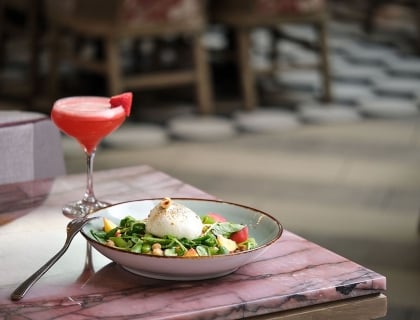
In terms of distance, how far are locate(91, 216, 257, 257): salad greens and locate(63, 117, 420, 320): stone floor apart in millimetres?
1108

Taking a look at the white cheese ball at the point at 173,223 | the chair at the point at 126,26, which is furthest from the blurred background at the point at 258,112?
the white cheese ball at the point at 173,223

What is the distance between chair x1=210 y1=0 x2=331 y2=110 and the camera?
459 centimetres

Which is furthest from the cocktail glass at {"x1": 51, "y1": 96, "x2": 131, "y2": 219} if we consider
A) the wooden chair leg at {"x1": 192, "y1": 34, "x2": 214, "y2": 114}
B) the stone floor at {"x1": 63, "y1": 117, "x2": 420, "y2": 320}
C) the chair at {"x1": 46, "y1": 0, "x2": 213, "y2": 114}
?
the wooden chair leg at {"x1": 192, "y1": 34, "x2": 214, "y2": 114}

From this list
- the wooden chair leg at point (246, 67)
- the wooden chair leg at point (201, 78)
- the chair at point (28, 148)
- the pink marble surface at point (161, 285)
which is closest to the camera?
the pink marble surface at point (161, 285)

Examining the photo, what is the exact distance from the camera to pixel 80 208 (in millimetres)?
1574

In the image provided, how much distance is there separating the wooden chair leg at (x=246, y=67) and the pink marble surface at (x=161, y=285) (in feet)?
10.5

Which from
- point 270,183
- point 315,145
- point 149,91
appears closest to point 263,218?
point 270,183

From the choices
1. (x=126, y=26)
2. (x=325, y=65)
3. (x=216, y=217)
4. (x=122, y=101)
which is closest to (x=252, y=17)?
(x=325, y=65)

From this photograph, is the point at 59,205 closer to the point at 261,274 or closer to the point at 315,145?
the point at 261,274

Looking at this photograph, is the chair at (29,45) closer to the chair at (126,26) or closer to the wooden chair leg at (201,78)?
the chair at (126,26)

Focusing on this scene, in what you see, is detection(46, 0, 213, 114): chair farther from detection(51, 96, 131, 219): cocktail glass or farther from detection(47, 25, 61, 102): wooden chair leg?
detection(51, 96, 131, 219): cocktail glass

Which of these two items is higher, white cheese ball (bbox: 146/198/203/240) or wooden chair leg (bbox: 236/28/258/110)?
white cheese ball (bbox: 146/198/203/240)

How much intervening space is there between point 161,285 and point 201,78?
11.0 feet

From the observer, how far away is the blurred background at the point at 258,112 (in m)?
3.15
